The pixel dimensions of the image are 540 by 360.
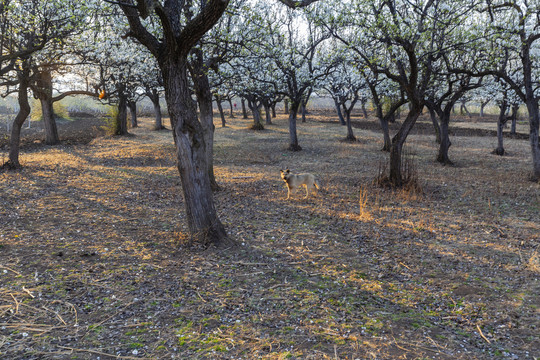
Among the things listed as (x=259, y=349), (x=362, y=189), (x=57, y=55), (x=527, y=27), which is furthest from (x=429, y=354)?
(x=57, y=55)

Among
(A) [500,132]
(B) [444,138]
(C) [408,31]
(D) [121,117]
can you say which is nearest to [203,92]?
(C) [408,31]

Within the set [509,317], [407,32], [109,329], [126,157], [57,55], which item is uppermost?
[57,55]

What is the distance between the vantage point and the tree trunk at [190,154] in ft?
22.9

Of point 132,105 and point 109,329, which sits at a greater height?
point 132,105

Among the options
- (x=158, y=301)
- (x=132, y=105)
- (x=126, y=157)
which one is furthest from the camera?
(x=132, y=105)

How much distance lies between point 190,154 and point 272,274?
2946 millimetres

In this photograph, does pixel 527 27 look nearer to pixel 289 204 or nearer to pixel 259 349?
pixel 289 204

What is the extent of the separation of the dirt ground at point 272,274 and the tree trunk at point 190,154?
53 cm

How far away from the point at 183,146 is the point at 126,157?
49.2 feet

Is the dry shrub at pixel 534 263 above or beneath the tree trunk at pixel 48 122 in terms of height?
beneath

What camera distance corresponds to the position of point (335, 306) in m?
5.36

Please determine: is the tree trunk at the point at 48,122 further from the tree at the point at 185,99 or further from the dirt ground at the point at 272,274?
the tree at the point at 185,99

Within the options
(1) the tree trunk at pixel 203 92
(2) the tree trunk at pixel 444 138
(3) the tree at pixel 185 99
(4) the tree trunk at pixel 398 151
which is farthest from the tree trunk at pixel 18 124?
(2) the tree trunk at pixel 444 138

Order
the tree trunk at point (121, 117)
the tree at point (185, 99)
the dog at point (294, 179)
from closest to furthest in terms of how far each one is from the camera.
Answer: the tree at point (185, 99), the dog at point (294, 179), the tree trunk at point (121, 117)
